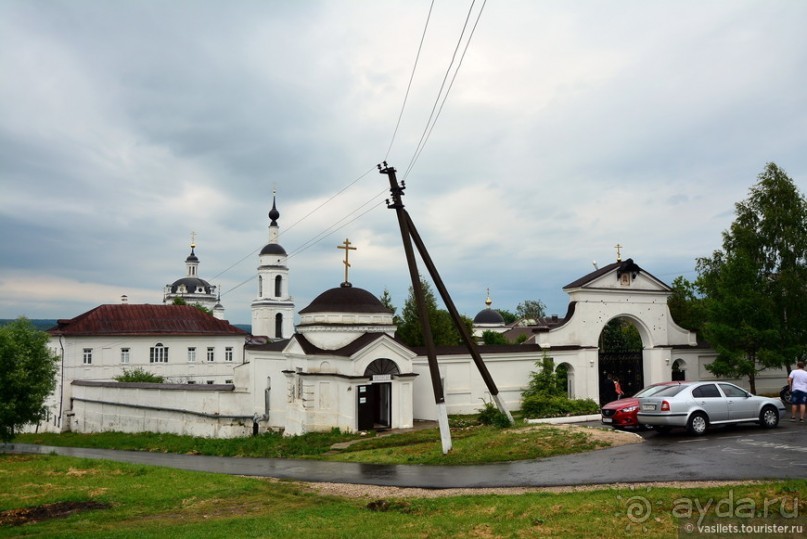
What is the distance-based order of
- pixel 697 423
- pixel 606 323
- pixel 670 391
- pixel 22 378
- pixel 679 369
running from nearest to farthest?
pixel 697 423 → pixel 670 391 → pixel 22 378 → pixel 606 323 → pixel 679 369

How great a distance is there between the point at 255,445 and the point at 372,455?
8684 millimetres

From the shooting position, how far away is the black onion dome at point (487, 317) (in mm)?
83144

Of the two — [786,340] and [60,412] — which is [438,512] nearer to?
[786,340]

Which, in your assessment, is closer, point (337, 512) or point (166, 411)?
point (337, 512)

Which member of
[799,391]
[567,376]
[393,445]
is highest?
[799,391]

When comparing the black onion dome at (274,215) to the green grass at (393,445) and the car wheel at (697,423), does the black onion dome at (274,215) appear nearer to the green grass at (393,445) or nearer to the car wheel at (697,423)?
the green grass at (393,445)

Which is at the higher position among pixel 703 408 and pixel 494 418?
pixel 703 408

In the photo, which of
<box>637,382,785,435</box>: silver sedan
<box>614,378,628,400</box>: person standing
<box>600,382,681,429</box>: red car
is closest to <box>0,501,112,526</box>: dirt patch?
<box>637,382,785,435</box>: silver sedan

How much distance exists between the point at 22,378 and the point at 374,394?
14553 millimetres

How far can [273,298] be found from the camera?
236 feet

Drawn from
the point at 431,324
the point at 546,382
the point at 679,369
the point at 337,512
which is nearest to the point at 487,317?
the point at 431,324

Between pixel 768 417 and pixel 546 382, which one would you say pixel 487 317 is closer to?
pixel 546 382

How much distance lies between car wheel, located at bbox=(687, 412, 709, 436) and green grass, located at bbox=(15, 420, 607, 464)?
9.63 ft

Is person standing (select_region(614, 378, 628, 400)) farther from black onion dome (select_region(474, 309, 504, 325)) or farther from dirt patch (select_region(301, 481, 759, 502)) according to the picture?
black onion dome (select_region(474, 309, 504, 325))
